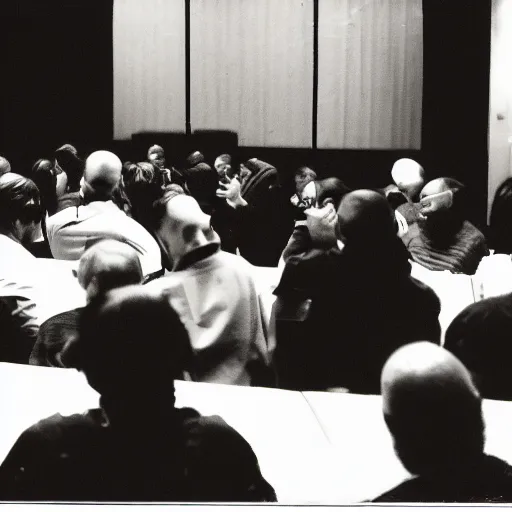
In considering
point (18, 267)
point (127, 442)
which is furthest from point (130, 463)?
point (18, 267)

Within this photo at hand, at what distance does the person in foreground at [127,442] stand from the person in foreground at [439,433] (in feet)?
1.54

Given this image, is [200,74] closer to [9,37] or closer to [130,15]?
[130,15]

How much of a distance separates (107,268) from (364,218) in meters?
0.89

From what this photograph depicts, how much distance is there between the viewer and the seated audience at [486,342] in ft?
10.3

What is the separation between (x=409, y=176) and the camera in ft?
10.2

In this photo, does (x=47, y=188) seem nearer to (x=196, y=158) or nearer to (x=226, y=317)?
(x=196, y=158)

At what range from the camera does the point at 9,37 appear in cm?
312

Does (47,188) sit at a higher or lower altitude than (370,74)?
lower

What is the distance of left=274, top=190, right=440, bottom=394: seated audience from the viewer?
10.3 ft

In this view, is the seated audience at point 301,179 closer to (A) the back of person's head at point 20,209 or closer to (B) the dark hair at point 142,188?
(B) the dark hair at point 142,188

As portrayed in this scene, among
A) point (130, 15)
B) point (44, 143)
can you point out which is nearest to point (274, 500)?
point (44, 143)

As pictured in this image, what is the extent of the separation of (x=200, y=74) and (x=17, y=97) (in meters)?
0.62

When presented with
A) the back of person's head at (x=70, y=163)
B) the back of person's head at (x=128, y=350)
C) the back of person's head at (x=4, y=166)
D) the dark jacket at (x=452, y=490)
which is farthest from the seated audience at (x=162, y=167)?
the dark jacket at (x=452, y=490)

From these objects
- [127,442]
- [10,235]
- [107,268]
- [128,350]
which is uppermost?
[10,235]
